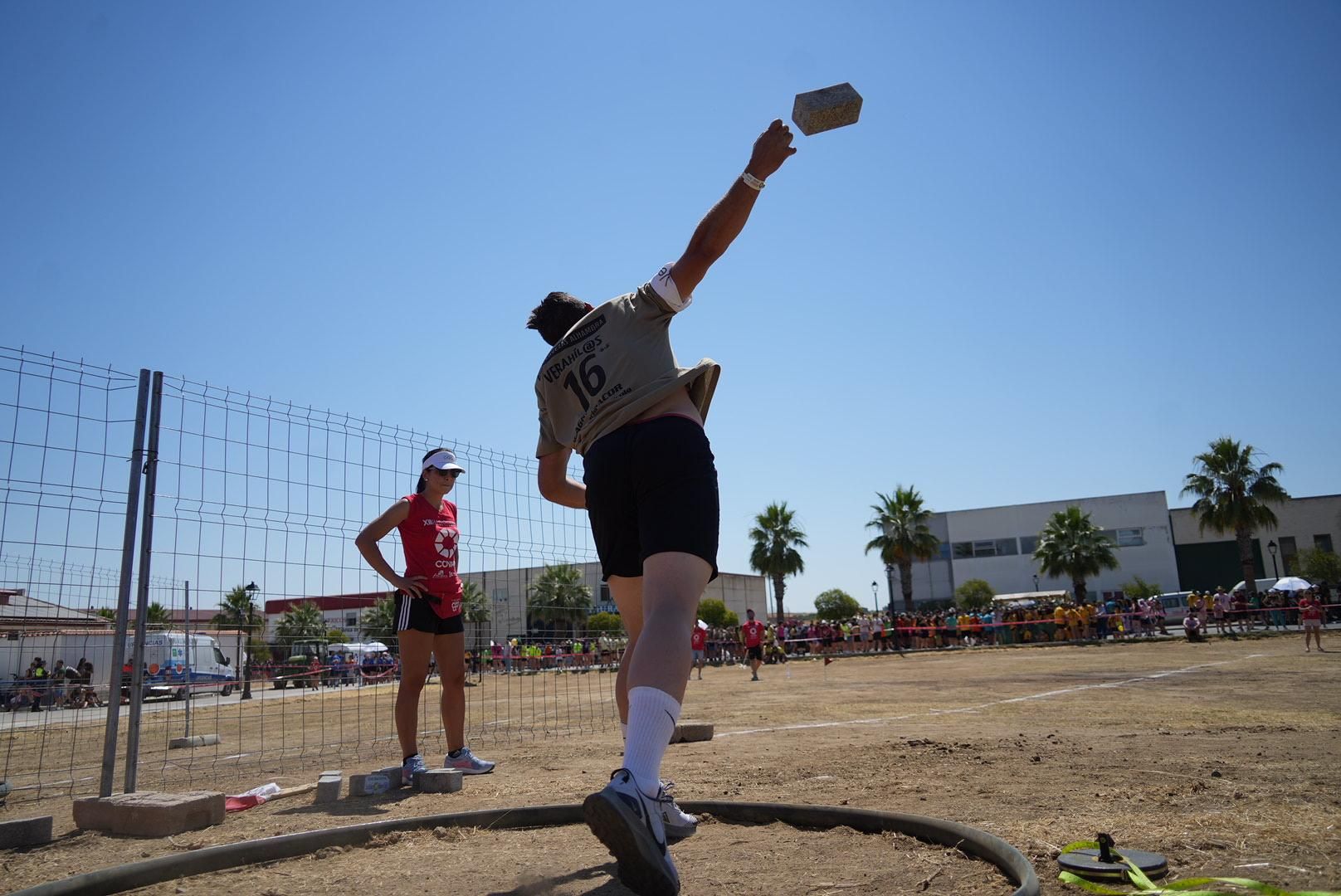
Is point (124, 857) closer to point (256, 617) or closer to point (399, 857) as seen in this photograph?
point (399, 857)

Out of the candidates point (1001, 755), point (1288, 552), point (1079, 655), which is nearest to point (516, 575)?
point (1001, 755)

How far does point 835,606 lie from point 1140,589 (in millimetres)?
30527

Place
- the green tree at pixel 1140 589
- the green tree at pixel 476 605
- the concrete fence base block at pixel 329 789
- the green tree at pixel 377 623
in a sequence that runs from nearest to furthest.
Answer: the concrete fence base block at pixel 329 789, the green tree at pixel 377 623, the green tree at pixel 476 605, the green tree at pixel 1140 589

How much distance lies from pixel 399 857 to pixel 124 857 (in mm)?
1076

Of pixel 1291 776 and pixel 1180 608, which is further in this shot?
pixel 1180 608

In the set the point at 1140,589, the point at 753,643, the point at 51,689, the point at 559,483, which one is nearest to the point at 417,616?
the point at 559,483

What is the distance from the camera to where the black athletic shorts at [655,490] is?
7.75ft

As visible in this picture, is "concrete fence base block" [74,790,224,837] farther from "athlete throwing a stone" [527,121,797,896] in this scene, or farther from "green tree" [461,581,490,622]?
"green tree" [461,581,490,622]

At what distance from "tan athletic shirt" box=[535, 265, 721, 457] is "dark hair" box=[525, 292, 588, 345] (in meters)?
0.36

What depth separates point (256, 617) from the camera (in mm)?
6906

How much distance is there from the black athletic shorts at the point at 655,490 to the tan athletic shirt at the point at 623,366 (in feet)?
0.26

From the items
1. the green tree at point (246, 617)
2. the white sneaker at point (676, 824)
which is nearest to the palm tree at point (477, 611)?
the green tree at point (246, 617)

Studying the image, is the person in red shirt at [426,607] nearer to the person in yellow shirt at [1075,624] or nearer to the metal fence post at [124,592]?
the metal fence post at [124,592]

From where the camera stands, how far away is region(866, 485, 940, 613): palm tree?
50.2 meters
